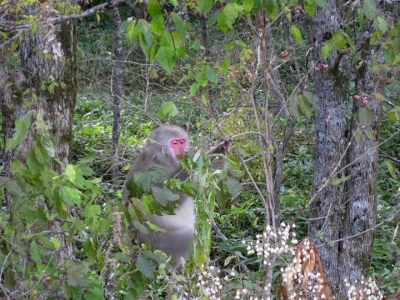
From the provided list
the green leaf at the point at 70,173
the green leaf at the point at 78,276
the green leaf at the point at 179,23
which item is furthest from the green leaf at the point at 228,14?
the green leaf at the point at 78,276

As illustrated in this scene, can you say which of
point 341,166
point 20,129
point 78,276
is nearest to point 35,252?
point 78,276

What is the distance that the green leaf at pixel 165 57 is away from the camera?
332 centimetres

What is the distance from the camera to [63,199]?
357cm

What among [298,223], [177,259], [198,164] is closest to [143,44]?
[198,164]

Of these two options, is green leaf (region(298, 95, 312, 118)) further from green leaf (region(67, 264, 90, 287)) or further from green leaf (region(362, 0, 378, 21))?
green leaf (region(67, 264, 90, 287))

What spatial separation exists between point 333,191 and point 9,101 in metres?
2.65

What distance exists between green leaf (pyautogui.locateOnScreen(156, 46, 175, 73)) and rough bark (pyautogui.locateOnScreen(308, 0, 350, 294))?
94.1 inches

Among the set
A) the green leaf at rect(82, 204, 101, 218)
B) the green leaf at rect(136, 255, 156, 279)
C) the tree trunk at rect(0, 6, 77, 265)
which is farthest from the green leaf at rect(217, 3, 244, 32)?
the tree trunk at rect(0, 6, 77, 265)

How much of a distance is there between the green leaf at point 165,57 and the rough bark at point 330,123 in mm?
2390

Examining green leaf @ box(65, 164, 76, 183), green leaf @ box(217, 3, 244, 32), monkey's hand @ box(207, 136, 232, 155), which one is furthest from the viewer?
monkey's hand @ box(207, 136, 232, 155)

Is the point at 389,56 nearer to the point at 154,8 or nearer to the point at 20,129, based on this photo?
the point at 154,8

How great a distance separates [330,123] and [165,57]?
2.55 metres

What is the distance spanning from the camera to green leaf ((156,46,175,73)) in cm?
332

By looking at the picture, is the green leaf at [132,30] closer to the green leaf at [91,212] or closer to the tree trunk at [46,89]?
the green leaf at [91,212]
